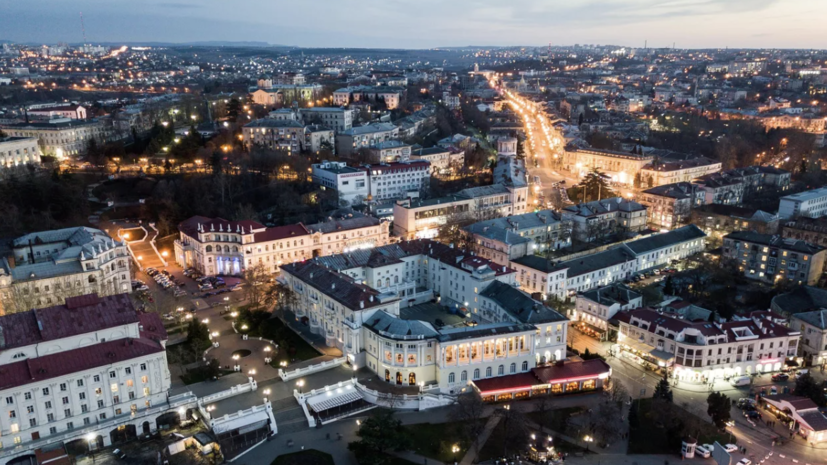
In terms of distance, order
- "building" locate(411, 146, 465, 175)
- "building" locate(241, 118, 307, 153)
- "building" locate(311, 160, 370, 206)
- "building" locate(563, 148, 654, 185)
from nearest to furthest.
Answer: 1. "building" locate(311, 160, 370, 206)
2. "building" locate(241, 118, 307, 153)
3. "building" locate(411, 146, 465, 175)
4. "building" locate(563, 148, 654, 185)

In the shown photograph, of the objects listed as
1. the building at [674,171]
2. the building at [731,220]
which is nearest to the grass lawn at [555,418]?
the building at [731,220]

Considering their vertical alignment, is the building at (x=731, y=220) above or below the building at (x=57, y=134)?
below

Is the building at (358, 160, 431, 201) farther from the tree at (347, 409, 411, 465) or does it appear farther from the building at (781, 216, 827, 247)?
the tree at (347, 409, 411, 465)

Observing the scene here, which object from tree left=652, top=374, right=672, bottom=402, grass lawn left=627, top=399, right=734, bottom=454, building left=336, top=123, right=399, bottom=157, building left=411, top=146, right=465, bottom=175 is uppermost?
building left=336, top=123, right=399, bottom=157

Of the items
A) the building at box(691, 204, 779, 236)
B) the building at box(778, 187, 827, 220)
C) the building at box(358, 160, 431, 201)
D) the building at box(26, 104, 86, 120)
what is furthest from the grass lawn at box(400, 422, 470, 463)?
the building at box(26, 104, 86, 120)

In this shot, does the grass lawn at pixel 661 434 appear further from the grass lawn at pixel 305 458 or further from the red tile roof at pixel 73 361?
the red tile roof at pixel 73 361
